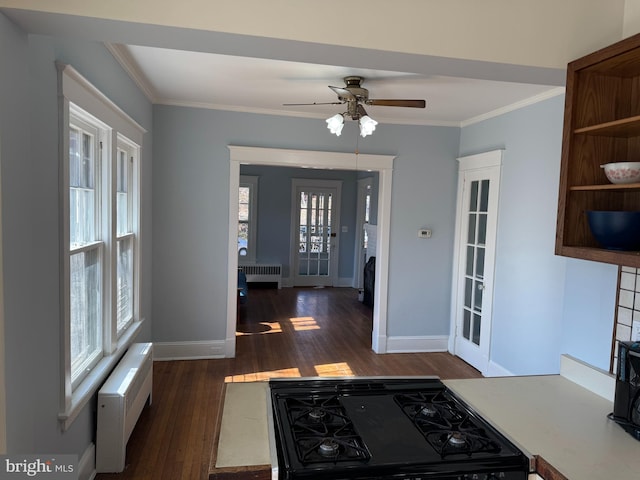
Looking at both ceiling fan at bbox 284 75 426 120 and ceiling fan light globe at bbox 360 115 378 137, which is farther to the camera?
ceiling fan light globe at bbox 360 115 378 137

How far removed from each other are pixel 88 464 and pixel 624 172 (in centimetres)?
298

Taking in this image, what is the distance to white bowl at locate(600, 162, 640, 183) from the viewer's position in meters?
1.65

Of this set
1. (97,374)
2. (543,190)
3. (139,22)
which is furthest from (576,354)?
(97,374)

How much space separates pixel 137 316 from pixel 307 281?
5.27 metres

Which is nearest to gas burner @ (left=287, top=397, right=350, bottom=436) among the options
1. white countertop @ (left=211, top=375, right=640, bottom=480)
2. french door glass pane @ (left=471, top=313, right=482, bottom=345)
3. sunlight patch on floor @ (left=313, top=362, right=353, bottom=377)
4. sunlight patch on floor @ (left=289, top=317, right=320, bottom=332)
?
white countertop @ (left=211, top=375, right=640, bottom=480)

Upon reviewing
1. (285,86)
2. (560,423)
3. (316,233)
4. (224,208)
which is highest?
(285,86)

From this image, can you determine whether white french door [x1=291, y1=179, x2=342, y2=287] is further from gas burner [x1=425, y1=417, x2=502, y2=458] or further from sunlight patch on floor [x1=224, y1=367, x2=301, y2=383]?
gas burner [x1=425, y1=417, x2=502, y2=458]

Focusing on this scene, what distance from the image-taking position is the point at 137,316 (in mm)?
3705

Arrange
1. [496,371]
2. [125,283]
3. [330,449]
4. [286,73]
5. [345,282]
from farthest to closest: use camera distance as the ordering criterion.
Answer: [345,282]
[496,371]
[125,283]
[286,73]
[330,449]

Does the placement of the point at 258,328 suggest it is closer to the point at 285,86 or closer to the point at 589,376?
the point at 285,86

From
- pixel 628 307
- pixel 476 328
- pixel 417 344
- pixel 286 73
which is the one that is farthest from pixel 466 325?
pixel 286 73

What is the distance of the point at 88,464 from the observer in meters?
2.50

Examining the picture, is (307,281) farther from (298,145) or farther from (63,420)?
(63,420)

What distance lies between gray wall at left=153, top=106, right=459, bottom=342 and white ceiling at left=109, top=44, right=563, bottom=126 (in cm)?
21
